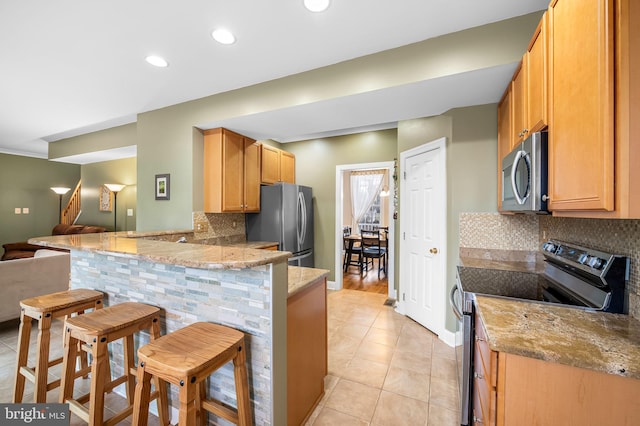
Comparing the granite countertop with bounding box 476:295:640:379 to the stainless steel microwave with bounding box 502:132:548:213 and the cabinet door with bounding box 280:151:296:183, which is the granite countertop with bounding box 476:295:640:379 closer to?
the stainless steel microwave with bounding box 502:132:548:213

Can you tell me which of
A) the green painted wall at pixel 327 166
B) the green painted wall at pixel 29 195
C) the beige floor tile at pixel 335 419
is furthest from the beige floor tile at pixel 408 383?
the green painted wall at pixel 29 195

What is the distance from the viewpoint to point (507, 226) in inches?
90.0

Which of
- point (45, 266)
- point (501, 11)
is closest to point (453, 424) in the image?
point (501, 11)

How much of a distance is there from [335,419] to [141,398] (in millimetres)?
1116

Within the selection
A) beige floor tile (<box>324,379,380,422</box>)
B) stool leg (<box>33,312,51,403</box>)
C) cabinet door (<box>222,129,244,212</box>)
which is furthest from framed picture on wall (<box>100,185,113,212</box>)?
beige floor tile (<box>324,379,380,422</box>)

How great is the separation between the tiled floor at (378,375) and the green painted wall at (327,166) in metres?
1.44

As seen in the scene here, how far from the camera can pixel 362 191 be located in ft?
23.6

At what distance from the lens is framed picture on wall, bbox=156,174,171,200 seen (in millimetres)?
3178

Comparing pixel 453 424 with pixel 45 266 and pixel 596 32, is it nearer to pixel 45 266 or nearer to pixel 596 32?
pixel 596 32

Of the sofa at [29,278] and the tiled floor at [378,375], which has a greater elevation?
the sofa at [29,278]

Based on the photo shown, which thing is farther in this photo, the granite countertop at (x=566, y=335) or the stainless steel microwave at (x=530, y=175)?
the stainless steel microwave at (x=530, y=175)

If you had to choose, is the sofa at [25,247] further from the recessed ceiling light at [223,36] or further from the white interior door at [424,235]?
the white interior door at [424,235]

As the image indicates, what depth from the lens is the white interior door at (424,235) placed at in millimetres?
2689

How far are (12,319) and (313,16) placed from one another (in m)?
4.10
